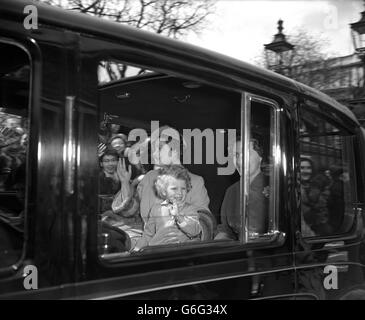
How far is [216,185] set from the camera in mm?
2553

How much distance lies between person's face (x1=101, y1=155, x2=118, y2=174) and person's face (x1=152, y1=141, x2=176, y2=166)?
264mm

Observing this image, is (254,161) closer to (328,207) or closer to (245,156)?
(245,156)

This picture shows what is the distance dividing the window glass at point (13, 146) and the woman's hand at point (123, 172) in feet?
1.79

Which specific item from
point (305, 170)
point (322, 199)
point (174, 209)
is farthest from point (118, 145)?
point (322, 199)

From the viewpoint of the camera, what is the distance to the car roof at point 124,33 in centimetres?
157

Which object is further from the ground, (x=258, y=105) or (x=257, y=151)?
(x=258, y=105)

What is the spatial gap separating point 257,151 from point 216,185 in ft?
1.15

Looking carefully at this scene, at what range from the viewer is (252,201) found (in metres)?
2.29

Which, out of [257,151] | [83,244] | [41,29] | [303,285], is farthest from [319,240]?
[41,29]

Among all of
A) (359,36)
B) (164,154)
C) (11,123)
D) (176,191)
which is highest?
(359,36)

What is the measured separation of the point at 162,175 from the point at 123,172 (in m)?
0.21

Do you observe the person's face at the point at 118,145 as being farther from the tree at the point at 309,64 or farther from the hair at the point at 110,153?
the tree at the point at 309,64
